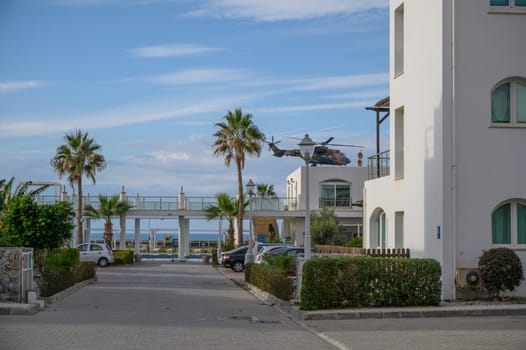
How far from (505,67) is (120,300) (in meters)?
12.2

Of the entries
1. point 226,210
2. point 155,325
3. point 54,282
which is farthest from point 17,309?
point 226,210

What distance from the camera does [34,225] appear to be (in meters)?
28.8

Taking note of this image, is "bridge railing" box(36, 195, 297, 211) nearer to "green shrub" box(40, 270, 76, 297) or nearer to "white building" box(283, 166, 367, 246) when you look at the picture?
"white building" box(283, 166, 367, 246)

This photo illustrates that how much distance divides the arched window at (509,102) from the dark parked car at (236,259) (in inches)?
1122

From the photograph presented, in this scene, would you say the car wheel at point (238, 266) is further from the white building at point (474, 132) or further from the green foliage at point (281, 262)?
the white building at point (474, 132)

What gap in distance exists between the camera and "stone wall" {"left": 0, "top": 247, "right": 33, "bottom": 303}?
19.8m

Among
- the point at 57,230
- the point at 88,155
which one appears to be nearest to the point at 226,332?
the point at 57,230

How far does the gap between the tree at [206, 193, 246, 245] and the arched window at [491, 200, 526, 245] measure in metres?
41.3

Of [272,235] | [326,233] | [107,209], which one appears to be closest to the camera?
[326,233]

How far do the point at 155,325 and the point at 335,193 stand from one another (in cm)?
5237

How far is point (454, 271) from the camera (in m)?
21.3

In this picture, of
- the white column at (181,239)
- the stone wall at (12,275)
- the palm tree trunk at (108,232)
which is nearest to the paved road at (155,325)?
the stone wall at (12,275)

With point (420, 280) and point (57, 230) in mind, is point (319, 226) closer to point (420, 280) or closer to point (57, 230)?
point (57, 230)

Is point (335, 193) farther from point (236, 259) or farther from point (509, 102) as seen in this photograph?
point (509, 102)
